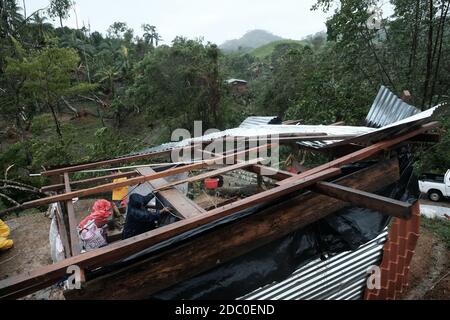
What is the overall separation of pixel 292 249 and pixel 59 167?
3692 millimetres

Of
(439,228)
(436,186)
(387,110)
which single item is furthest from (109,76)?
(439,228)

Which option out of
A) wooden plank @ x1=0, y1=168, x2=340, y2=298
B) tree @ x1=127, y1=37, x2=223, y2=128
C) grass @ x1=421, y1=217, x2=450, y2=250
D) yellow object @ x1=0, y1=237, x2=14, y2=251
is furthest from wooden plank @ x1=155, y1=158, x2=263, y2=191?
tree @ x1=127, y1=37, x2=223, y2=128

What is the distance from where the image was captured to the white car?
14.3 metres

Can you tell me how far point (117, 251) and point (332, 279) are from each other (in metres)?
3.04

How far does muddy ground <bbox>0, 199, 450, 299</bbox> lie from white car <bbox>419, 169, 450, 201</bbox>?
9.07 meters

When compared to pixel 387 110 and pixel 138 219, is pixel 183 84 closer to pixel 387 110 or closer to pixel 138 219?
pixel 387 110

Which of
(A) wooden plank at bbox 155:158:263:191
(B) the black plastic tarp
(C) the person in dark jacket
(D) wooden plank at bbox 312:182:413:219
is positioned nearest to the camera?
(D) wooden plank at bbox 312:182:413:219

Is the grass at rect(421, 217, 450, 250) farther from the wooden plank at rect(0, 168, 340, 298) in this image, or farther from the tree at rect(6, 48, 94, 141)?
the tree at rect(6, 48, 94, 141)

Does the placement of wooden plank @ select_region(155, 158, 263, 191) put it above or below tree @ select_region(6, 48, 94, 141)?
below

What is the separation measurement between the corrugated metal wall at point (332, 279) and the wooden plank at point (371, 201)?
4.95 feet

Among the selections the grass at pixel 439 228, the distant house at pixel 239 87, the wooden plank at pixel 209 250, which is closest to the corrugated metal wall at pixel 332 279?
the wooden plank at pixel 209 250

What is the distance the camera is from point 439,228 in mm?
7383

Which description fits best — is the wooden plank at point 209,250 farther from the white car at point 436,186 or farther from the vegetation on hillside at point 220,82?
the white car at point 436,186

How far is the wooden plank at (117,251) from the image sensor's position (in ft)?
5.68
